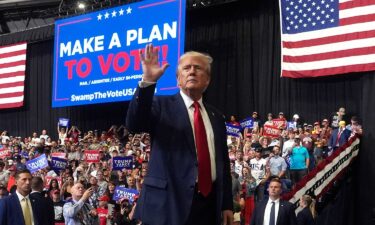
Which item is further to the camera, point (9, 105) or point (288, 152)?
point (9, 105)

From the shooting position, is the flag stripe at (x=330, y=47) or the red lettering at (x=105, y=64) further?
the red lettering at (x=105, y=64)

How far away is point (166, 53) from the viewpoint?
623 inches

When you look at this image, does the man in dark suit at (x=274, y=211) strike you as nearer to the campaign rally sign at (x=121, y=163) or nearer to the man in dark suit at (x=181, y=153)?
the man in dark suit at (x=181, y=153)

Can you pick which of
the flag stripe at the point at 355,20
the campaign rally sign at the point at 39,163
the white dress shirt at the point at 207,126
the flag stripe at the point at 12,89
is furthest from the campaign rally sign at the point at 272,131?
the flag stripe at the point at 12,89

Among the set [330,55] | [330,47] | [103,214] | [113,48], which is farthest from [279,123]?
[113,48]

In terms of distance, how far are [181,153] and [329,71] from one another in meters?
11.8

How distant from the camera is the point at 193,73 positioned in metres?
3.06

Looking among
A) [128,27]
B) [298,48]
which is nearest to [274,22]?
[298,48]

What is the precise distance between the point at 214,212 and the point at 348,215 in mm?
9382

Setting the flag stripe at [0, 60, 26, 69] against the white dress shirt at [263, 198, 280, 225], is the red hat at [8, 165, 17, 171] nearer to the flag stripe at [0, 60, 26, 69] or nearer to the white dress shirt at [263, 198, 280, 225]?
the flag stripe at [0, 60, 26, 69]

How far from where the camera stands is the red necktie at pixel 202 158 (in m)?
3.04

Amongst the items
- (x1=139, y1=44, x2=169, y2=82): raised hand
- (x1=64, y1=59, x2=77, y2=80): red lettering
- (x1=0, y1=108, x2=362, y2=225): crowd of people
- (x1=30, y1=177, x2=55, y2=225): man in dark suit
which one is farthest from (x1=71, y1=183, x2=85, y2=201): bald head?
(x1=64, y1=59, x2=77, y2=80): red lettering

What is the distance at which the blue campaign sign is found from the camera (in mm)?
15727

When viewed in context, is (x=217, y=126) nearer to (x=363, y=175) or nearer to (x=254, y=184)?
(x=254, y=184)
